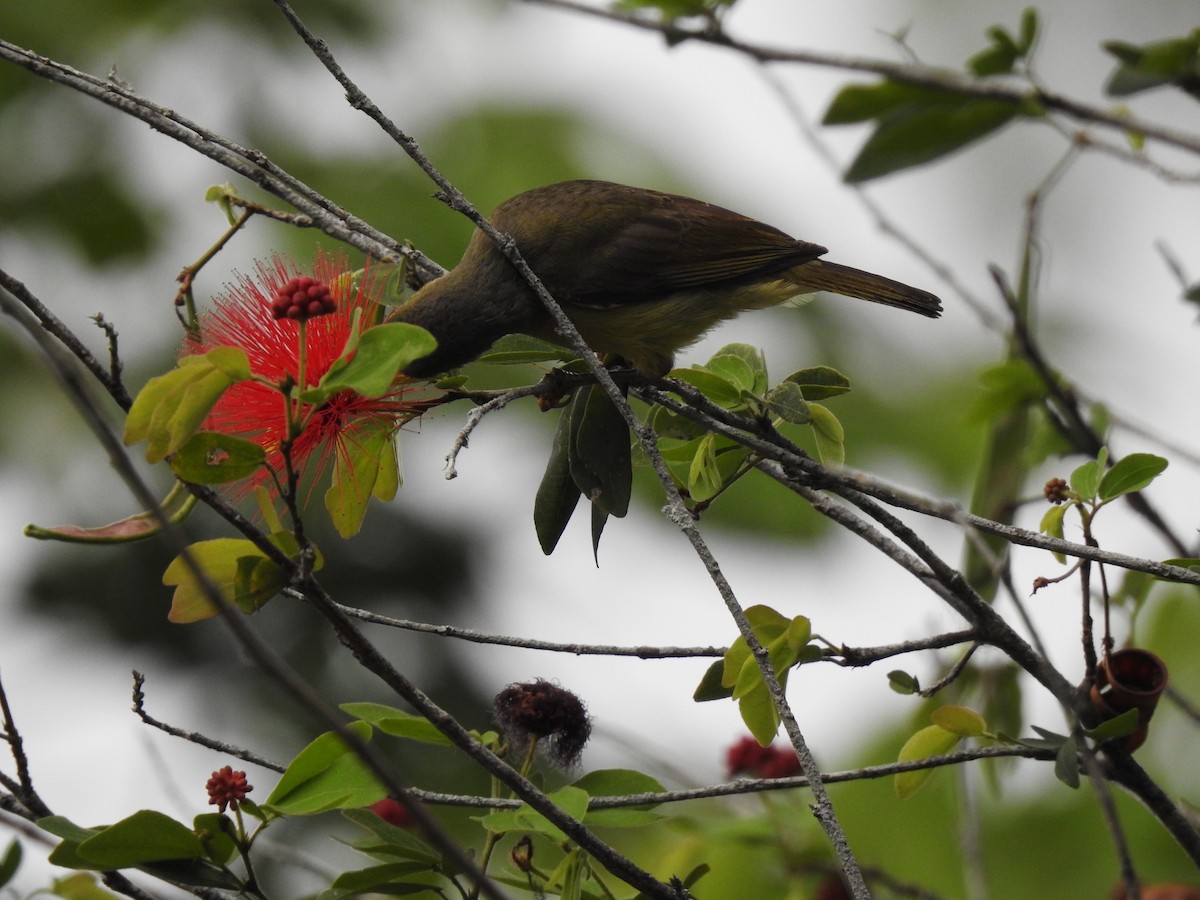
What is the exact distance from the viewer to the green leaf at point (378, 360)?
190cm

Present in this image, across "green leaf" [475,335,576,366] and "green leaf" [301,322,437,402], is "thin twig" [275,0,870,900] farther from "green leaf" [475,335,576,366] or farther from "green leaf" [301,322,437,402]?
"green leaf" [301,322,437,402]

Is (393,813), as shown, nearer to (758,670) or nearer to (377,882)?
(377,882)

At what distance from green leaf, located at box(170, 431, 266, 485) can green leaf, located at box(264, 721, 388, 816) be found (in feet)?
1.53

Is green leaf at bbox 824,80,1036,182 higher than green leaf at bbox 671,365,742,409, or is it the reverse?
green leaf at bbox 824,80,1036,182

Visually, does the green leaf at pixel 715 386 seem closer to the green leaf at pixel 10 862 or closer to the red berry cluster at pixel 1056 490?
the red berry cluster at pixel 1056 490

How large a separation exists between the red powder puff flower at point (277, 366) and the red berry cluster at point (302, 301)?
212 millimetres

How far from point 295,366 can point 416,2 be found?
24.8 ft

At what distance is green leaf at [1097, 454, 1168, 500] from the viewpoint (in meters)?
2.30

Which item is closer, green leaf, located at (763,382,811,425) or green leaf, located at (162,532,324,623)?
green leaf, located at (162,532,324,623)

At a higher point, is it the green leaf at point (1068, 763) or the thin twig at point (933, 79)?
the thin twig at point (933, 79)

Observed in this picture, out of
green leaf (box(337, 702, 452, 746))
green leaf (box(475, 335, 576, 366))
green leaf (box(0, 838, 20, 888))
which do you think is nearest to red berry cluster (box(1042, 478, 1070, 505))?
green leaf (box(475, 335, 576, 366))

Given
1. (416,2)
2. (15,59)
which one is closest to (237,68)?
(416,2)

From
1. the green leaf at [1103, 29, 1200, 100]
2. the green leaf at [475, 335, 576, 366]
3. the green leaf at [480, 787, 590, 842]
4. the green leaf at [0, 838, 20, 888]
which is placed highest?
the green leaf at [1103, 29, 1200, 100]

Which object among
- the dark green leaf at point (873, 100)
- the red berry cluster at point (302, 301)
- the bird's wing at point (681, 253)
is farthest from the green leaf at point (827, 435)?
the bird's wing at point (681, 253)
